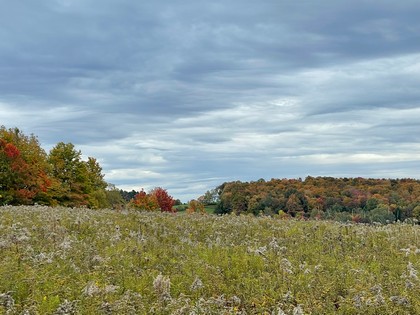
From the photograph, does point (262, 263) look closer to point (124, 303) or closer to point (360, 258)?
point (360, 258)

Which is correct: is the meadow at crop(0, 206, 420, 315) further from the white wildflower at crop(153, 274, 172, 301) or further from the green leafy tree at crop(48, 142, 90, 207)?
the green leafy tree at crop(48, 142, 90, 207)

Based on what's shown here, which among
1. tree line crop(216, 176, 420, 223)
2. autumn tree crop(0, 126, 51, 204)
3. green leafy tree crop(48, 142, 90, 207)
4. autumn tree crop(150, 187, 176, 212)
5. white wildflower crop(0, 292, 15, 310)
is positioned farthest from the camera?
autumn tree crop(150, 187, 176, 212)

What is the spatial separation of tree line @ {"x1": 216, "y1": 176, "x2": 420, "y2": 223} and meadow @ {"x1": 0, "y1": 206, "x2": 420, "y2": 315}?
21782 mm

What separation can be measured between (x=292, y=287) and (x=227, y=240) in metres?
4.71

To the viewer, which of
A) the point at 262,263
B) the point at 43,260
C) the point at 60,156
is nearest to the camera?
the point at 43,260

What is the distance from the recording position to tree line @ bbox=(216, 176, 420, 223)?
3900 centimetres

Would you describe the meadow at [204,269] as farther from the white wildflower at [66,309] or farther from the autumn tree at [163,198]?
the autumn tree at [163,198]

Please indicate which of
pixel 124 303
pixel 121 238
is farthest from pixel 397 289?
pixel 121 238

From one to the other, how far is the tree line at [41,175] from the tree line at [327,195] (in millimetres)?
14141

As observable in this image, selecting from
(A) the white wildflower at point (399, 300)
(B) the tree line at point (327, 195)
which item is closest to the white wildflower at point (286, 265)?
(A) the white wildflower at point (399, 300)

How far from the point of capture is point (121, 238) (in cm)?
1396

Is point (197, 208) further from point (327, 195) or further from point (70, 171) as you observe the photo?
point (70, 171)

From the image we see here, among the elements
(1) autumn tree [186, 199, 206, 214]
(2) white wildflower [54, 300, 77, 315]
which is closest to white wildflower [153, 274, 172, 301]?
(2) white wildflower [54, 300, 77, 315]

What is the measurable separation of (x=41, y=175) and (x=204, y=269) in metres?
54.9
